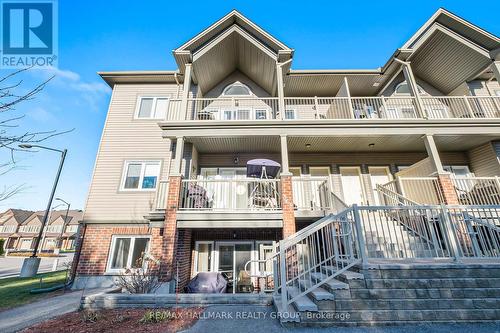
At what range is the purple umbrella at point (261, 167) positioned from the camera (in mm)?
8008

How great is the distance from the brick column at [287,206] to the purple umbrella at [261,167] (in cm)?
86

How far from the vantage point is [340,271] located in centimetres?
422

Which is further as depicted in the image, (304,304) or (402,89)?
(402,89)

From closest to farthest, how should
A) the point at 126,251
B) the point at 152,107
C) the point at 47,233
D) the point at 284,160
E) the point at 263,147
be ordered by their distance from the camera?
the point at 284,160 < the point at 126,251 < the point at 263,147 < the point at 152,107 < the point at 47,233

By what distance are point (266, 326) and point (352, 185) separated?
7709mm

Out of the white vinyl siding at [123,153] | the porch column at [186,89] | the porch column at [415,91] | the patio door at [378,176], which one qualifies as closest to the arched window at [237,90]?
the porch column at [186,89]

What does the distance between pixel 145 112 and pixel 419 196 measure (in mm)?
12323

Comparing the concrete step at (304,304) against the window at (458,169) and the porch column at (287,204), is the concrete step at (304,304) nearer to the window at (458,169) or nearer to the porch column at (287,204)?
the porch column at (287,204)

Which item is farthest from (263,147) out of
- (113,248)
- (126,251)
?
(113,248)

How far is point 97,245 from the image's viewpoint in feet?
27.7

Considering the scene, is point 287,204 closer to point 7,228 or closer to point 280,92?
point 280,92

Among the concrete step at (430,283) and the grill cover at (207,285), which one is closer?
the concrete step at (430,283)

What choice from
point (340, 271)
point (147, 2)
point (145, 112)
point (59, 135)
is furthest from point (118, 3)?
point (340, 271)

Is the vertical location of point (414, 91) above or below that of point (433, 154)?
above
